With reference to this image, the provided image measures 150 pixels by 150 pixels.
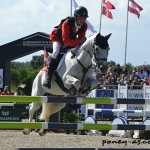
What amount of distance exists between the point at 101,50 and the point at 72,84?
2.63 feet

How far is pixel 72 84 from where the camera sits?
9.12 m

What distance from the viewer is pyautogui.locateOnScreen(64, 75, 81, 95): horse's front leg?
→ 903cm

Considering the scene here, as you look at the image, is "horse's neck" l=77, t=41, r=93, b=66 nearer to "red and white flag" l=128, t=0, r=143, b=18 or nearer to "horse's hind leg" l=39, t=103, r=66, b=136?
"horse's hind leg" l=39, t=103, r=66, b=136

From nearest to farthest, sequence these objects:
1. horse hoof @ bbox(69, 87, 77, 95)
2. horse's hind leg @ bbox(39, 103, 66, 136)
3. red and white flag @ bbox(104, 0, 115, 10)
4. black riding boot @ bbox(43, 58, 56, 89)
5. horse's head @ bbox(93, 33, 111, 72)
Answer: horse's head @ bbox(93, 33, 111, 72) → horse hoof @ bbox(69, 87, 77, 95) → black riding boot @ bbox(43, 58, 56, 89) → horse's hind leg @ bbox(39, 103, 66, 136) → red and white flag @ bbox(104, 0, 115, 10)

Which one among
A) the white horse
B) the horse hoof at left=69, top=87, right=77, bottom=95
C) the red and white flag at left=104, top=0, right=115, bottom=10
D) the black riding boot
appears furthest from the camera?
the red and white flag at left=104, top=0, right=115, bottom=10

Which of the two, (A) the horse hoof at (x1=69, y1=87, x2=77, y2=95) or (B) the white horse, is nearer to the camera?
(B) the white horse

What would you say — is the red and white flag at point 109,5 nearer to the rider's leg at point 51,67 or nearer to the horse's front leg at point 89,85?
the rider's leg at point 51,67

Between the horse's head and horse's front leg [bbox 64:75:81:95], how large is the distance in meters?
0.48

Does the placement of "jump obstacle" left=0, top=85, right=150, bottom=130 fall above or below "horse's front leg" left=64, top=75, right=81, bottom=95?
below

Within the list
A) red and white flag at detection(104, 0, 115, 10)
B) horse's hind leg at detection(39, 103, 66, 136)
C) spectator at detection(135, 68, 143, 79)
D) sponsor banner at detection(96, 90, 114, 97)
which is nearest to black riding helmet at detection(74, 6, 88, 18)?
horse's hind leg at detection(39, 103, 66, 136)

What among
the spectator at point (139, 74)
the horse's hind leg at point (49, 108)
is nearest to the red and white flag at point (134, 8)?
the spectator at point (139, 74)

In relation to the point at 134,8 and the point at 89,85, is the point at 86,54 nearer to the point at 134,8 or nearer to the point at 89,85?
the point at 89,85

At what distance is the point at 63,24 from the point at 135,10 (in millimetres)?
19454

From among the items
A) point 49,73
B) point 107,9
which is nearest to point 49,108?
point 49,73
